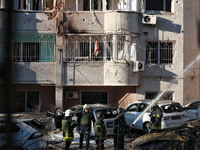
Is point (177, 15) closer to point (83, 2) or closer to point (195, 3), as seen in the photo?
point (195, 3)

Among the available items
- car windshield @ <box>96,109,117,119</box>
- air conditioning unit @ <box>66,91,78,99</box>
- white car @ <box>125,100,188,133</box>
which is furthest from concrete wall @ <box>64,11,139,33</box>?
car windshield @ <box>96,109,117,119</box>

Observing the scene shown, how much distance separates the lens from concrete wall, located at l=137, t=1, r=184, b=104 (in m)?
17.2

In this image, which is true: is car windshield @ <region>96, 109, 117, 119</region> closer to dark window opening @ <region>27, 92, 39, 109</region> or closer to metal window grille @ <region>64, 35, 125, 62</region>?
metal window grille @ <region>64, 35, 125, 62</region>

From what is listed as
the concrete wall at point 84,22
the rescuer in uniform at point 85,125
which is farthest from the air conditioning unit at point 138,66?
the rescuer in uniform at point 85,125

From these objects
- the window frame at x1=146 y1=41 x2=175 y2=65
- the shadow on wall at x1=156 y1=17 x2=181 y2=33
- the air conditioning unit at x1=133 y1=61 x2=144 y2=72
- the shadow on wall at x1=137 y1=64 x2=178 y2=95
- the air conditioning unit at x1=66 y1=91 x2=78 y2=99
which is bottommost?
the air conditioning unit at x1=66 y1=91 x2=78 y2=99

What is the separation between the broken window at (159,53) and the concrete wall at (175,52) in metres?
0.34

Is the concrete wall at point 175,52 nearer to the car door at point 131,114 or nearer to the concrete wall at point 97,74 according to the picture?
the concrete wall at point 97,74

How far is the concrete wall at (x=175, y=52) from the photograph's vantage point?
17.2m

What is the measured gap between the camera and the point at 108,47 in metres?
17.1

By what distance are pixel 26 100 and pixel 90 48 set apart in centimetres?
484

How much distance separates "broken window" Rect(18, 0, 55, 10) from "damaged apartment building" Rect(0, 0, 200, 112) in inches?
1.9

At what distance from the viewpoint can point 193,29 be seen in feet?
58.4

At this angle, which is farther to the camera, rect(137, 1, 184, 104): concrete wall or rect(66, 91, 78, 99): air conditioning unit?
rect(66, 91, 78, 99): air conditioning unit

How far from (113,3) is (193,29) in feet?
15.7
